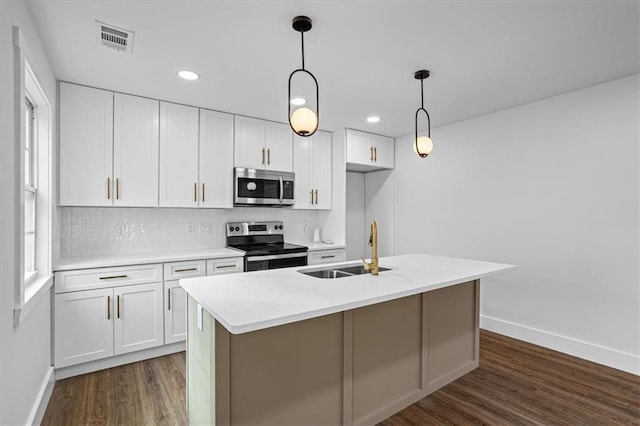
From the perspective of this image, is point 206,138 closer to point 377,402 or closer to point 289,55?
point 289,55

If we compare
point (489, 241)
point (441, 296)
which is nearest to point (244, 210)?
point (441, 296)

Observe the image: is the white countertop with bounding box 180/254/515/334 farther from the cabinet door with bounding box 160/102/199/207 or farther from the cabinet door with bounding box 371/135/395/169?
the cabinet door with bounding box 371/135/395/169

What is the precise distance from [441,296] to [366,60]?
73.0 inches

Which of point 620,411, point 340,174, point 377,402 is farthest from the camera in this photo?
point 340,174

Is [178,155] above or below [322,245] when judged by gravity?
above

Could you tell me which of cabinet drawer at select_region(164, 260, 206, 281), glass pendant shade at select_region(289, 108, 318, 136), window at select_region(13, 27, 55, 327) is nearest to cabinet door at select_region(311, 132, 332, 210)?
cabinet drawer at select_region(164, 260, 206, 281)

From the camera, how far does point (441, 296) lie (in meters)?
2.54

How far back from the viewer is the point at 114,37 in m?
2.17

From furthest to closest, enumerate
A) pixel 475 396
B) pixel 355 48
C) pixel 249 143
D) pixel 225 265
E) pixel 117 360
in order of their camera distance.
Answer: pixel 249 143 < pixel 225 265 < pixel 117 360 < pixel 475 396 < pixel 355 48

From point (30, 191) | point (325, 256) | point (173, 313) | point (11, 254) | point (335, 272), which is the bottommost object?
point (173, 313)

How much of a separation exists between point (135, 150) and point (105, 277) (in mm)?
1220

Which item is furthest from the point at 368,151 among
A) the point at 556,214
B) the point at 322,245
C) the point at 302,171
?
the point at 556,214

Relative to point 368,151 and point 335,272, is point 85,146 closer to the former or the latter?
point 335,272

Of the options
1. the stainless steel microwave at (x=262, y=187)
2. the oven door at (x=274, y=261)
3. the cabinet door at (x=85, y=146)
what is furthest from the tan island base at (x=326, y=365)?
the stainless steel microwave at (x=262, y=187)
